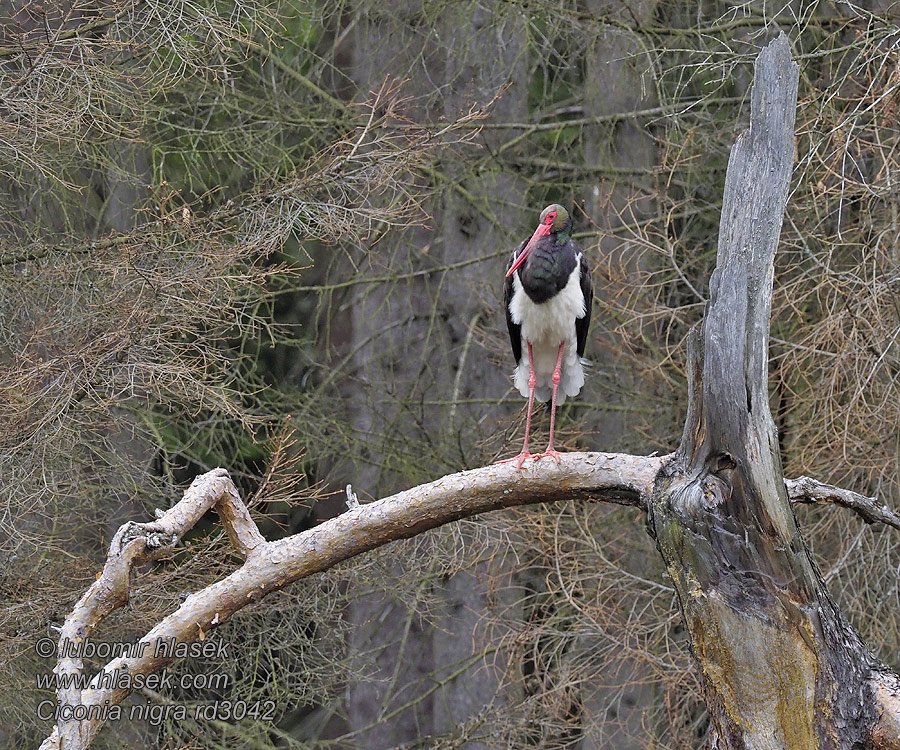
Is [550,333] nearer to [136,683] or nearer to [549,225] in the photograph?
[549,225]

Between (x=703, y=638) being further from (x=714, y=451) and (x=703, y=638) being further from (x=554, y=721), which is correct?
(x=554, y=721)

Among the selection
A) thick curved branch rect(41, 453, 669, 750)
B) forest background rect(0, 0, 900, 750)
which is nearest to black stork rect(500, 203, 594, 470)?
forest background rect(0, 0, 900, 750)

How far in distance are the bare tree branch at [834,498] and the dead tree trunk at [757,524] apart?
34 centimetres

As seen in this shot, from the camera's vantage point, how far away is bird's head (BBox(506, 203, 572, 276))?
4578 millimetres

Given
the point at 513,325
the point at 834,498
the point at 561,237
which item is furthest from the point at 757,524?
the point at 513,325

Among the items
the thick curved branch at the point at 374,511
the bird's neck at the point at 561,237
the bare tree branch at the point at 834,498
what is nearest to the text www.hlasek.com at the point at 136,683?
the thick curved branch at the point at 374,511

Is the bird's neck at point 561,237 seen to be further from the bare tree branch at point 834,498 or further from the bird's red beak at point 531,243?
the bare tree branch at point 834,498

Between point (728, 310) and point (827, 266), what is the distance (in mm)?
1945

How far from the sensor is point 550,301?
4.62 m

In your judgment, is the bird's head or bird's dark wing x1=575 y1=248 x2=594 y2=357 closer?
the bird's head

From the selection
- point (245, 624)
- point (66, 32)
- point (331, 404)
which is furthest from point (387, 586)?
point (66, 32)

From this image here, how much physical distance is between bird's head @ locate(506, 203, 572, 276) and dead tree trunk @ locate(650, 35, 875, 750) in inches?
56.2

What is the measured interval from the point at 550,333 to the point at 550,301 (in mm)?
193

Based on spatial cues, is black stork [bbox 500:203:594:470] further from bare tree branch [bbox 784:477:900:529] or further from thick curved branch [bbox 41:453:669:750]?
bare tree branch [bbox 784:477:900:529]
